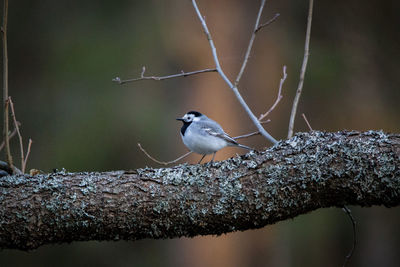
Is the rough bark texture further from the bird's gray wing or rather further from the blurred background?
the blurred background

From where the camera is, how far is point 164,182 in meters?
2.71

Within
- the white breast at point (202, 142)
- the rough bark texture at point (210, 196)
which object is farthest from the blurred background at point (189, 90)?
the rough bark texture at point (210, 196)

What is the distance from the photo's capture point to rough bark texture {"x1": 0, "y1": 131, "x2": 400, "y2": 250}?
8.43 feet

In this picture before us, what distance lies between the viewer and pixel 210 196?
264 cm

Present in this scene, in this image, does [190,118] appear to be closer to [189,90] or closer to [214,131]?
[214,131]

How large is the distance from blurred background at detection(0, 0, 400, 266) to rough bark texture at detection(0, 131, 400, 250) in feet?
12.1

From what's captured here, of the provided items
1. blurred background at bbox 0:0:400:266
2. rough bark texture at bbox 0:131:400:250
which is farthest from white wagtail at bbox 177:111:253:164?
blurred background at bbox 0:0:400:266

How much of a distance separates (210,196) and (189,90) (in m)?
4.72

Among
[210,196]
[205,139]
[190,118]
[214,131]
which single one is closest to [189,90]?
[190,118]

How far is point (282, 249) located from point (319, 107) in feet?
9.64

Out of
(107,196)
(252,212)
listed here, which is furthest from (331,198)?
(107,196)

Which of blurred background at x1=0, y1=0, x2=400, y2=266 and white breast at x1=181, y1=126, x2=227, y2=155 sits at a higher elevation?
blurred background at x1=0, y1=0, x2=400, y2=266

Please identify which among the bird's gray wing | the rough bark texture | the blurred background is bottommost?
the rough bark texture

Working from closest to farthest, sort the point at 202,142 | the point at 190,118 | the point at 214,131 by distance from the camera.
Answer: the point at 202,142 → the point at 214,131 → the point at 190,118
